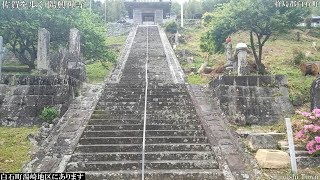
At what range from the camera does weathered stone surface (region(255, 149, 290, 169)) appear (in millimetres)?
6436

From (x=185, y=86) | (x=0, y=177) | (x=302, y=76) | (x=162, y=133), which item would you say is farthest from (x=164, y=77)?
(x=0, y=177)

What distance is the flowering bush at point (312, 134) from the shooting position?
6.70 m

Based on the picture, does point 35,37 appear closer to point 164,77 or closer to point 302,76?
point 164,77

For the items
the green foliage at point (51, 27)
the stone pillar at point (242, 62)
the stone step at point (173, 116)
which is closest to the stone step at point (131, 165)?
the stone step at point (173, 116)

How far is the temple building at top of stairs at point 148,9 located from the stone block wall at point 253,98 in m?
34.1

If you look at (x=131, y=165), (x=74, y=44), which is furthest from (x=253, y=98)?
(x=74, y=44)

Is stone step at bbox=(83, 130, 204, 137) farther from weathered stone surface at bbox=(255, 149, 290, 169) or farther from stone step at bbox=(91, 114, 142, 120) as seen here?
weathered stone surface at bbox=(255, 149, 290, 169)

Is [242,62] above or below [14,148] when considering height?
above

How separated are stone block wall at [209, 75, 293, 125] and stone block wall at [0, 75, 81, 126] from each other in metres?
4.86

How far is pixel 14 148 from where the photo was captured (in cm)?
743

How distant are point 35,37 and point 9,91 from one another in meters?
6.35

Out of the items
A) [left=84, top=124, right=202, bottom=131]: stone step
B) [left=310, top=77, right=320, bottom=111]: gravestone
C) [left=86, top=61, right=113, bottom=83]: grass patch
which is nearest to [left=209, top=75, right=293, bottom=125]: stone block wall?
[left=310, top=77, right=320, bottom=111]: gravestone

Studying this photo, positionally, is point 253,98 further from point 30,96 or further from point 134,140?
point 30,96

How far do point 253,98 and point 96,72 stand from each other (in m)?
9.98
